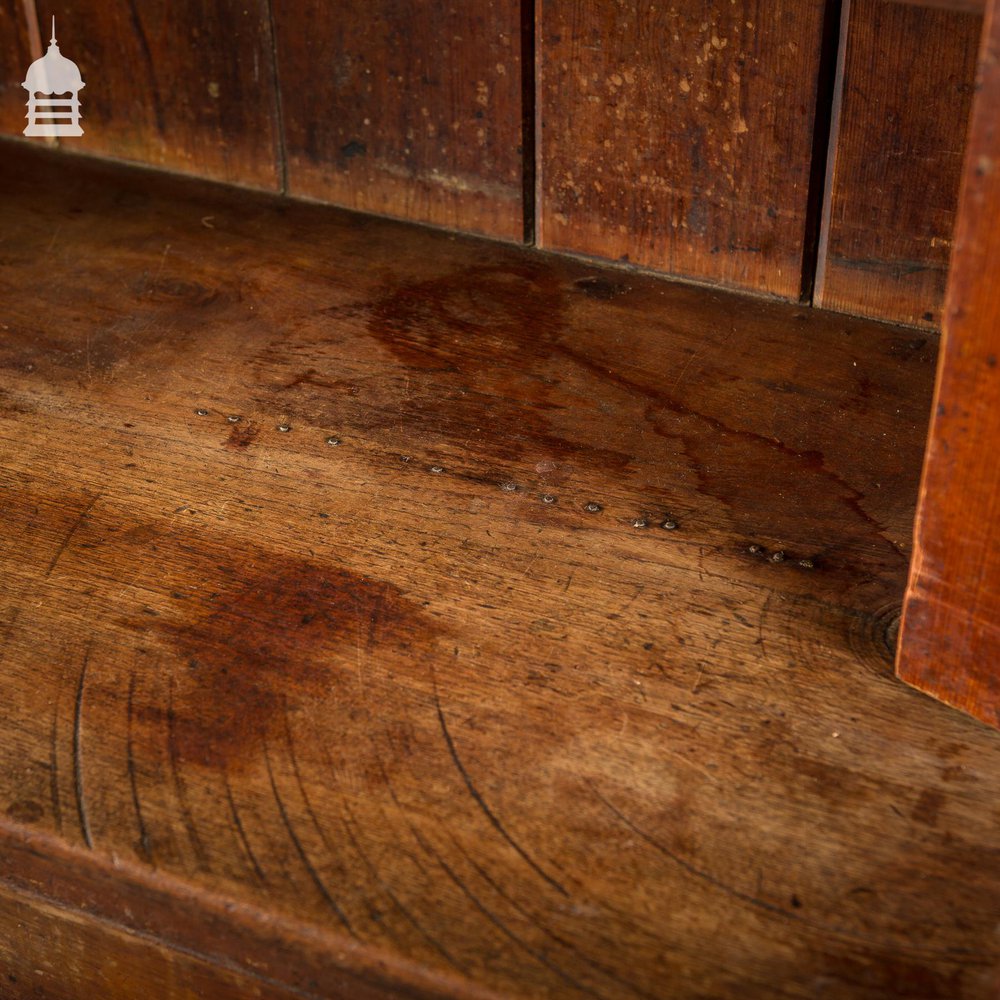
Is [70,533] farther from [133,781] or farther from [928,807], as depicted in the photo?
[928,807]

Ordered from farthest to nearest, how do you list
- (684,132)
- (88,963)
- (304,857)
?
(684,132)
(88,963)
(304,857)

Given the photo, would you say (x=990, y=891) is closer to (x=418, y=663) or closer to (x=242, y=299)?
(x=418, y=663)

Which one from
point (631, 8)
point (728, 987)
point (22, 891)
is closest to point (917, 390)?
point (631, 8)

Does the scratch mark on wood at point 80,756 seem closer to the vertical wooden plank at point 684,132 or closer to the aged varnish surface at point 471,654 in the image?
the aged varnish surface at point 471,654

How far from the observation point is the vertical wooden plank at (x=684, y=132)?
1.41m

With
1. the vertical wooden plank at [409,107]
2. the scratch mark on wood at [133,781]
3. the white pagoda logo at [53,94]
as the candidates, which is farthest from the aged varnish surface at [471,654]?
the white pagoda logo at [53,94]

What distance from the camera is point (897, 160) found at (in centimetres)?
139

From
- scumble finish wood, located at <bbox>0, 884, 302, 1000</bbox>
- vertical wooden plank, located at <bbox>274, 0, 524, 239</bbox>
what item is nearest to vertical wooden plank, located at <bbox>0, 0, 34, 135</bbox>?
vertical wooden plank, located at <bbox>274, 0, 524, 239</bbox>

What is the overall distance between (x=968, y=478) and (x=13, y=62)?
1.46 meters

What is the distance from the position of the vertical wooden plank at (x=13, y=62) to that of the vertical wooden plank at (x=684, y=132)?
747 mm

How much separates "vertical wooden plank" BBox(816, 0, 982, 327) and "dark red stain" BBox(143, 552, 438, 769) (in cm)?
64

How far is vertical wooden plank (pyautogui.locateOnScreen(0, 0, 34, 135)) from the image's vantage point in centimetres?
185

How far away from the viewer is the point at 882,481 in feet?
4.06

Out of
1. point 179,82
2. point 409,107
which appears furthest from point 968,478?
point 179,82
